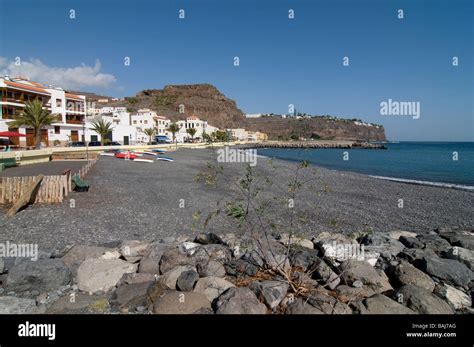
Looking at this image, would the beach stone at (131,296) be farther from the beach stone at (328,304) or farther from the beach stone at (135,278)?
the beach stone at (328,304)

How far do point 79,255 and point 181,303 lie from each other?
3002mm

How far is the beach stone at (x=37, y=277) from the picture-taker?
181 inches

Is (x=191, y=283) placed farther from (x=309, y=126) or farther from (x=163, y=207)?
(x=163, y=207)

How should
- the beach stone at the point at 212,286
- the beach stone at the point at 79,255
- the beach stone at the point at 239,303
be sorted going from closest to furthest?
the beach stone at the point at 239,303, the beach stone at the point at 212,286, the beach stone at the point at 79,255

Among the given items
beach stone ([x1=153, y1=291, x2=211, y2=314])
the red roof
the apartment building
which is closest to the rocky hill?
the apartment building

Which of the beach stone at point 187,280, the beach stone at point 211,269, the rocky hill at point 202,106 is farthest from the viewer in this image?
the rocky hill at point 202,106

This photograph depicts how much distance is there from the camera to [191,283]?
4.43 m

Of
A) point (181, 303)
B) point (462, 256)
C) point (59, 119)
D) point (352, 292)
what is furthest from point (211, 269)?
point (59, 119)

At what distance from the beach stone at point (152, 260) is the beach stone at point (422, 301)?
4.05m

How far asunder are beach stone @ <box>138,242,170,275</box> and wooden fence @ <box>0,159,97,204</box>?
25.9 ft

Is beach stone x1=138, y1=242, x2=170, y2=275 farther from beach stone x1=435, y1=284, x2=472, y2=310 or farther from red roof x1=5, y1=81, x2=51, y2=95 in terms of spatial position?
red roof x1=5, y1=81, x2=51, y2=95

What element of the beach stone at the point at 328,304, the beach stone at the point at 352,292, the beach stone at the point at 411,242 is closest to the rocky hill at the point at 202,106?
the beach stone at the point at 411,242
